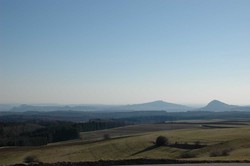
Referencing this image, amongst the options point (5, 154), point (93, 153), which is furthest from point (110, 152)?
point (5, 154)

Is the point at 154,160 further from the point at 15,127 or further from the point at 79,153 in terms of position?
the point at 15,127

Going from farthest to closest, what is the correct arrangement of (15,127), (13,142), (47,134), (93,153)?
(15,127) → (47,134) → (13,142) → (93,153)

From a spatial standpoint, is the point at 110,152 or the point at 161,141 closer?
the point at 110,152

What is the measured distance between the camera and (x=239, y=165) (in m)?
23.7

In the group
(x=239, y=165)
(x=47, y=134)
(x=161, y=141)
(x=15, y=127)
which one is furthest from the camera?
(x=15, y=127)

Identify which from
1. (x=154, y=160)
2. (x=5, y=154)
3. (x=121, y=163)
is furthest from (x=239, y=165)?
(x=5, y=154)

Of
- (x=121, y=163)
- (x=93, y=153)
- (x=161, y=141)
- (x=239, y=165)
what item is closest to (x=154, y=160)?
(x=121, y=163)

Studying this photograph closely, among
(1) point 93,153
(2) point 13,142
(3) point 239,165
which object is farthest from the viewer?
(2) point 13,142

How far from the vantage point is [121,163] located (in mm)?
26547

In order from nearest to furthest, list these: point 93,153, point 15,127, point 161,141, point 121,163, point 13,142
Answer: point 121,163
point 93,153
point 161,141
point 13,142
point 15,127

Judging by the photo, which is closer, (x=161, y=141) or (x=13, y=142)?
(x=161, y=141)

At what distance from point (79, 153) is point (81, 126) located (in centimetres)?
8488

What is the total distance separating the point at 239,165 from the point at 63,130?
4148 inches

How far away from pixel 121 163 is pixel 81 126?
127m
